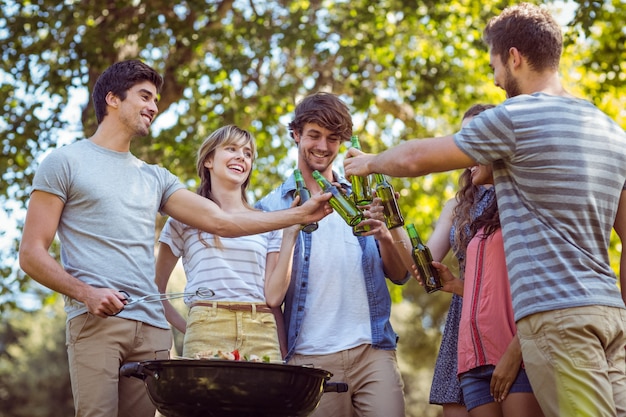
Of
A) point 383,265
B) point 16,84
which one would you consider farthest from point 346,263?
point 16,84

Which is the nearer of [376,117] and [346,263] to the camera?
[346,263]

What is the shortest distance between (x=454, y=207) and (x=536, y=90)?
0.97 m

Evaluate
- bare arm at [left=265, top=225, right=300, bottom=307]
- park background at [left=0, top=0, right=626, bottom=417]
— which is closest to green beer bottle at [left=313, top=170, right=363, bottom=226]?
bare arm at [left=265, top=225, right=300, bottom=307]

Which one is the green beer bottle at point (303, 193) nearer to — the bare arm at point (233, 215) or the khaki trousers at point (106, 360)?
the bare arm at point (233, 215)

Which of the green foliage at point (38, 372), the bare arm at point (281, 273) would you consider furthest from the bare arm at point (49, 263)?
the green foliage at point (38, 372)

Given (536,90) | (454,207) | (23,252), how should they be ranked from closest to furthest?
(536,90) < (23,252) < (454,207)

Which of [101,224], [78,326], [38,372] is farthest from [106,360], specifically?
[38,372]

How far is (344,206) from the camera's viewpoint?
11.7 feet

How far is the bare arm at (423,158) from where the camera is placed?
266cm

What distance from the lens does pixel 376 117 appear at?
1132 cm

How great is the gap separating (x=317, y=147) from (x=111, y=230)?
1.07 meters

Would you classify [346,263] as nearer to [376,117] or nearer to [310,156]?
[310,156]

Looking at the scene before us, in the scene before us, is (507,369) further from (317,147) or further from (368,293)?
(317,147)

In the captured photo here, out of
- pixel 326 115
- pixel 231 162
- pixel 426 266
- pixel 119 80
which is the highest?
pixel 119 80
